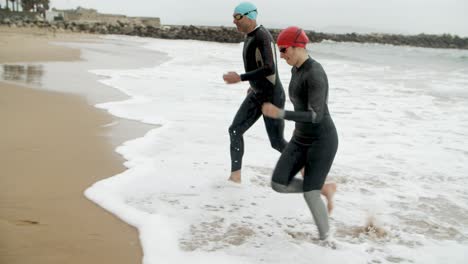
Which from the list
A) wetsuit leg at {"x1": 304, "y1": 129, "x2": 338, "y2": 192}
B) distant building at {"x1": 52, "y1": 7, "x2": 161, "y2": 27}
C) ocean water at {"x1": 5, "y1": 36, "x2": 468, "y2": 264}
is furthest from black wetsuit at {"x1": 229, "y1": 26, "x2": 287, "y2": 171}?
distant building at {"x1": 52, "y1": 7, "x2": 161, "y2": 27}

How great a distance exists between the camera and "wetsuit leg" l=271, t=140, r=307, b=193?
3533 mm

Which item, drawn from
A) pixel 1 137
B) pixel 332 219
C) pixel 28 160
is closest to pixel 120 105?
pixel 1 137

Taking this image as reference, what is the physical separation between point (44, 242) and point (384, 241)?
2560 millimetres

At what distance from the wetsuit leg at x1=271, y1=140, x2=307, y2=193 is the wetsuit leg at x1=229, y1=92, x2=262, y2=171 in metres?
1.35

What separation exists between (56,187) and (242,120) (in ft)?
6.19

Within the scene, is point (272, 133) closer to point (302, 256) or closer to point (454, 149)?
point (302, 256)

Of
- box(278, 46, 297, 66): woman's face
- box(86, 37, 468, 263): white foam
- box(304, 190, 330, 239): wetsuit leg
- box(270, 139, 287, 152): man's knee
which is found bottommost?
box(86, 37, 468, 263): white foam

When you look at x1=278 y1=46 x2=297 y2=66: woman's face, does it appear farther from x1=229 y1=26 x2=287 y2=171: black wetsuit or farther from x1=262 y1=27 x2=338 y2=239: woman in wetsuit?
x1=229 y1=26 x2=287 y2=171: black wetsuit

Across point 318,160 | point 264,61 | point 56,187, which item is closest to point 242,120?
point 264,61

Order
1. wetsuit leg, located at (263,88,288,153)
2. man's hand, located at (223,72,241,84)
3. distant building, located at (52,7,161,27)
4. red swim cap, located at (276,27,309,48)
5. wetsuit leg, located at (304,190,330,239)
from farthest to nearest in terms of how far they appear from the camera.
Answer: distant building, located at (52,7,161,27) → wetsuit leg, located at (263,88,288,153) → man's hand, located at (223,72,241,84) → wetsuit leg, located at (304,190,330,239) → red swim cap, located at (276,27,309,48)

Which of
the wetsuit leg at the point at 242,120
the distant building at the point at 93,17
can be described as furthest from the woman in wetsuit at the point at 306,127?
the distant building at the point at 93,17

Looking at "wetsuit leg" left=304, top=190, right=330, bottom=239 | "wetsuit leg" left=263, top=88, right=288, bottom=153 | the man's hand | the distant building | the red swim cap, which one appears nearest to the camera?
the red swim cap

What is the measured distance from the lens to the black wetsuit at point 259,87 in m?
4.59

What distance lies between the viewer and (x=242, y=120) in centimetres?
490
